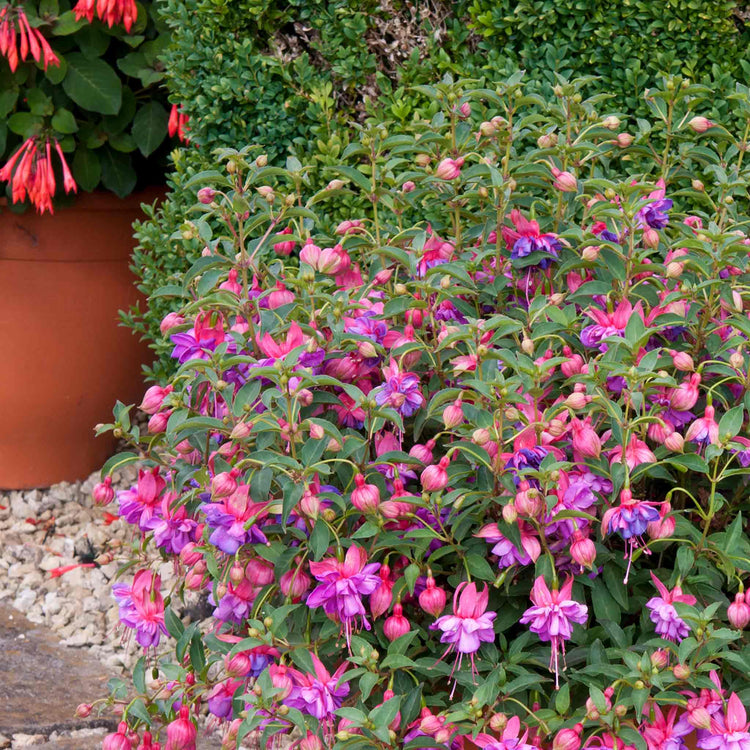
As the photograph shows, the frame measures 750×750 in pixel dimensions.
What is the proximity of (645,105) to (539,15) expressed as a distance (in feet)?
0.94

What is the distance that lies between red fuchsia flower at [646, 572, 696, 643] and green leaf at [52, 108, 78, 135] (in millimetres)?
2165

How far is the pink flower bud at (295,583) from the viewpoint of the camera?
1157 mm

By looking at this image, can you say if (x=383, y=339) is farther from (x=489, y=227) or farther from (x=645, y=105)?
(x=645, y=105)

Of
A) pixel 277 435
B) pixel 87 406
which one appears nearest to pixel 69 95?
pixel 87 406

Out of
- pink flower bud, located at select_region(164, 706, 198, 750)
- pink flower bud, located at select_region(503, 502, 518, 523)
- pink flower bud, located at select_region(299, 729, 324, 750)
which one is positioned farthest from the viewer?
pink flower bud, located at select_region(164, 706, 198, 750)

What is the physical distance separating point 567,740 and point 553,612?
0.14 m

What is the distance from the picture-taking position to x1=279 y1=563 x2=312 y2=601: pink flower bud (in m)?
1.16

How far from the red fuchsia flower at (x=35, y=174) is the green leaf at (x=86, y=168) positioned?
0.11 m

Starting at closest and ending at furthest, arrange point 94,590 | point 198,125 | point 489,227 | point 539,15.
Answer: point 489,227 → point 539,15 → point 198,125 → point 94,590

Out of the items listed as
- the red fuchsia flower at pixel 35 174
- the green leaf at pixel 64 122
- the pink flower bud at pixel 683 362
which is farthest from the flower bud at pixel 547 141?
the green leaf at pixel 64 122

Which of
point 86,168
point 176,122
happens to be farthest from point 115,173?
point 176,122

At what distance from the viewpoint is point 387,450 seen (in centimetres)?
123

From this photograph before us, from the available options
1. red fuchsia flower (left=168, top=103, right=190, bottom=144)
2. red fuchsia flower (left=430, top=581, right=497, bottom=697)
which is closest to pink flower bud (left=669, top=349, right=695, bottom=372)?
red fuchsia flower (left=430, top=581, right=497, bottom=697)

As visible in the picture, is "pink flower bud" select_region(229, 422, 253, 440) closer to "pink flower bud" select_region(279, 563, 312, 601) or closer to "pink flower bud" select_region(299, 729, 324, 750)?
"pink flower bud" select_region(279, 563, 312, 601)
